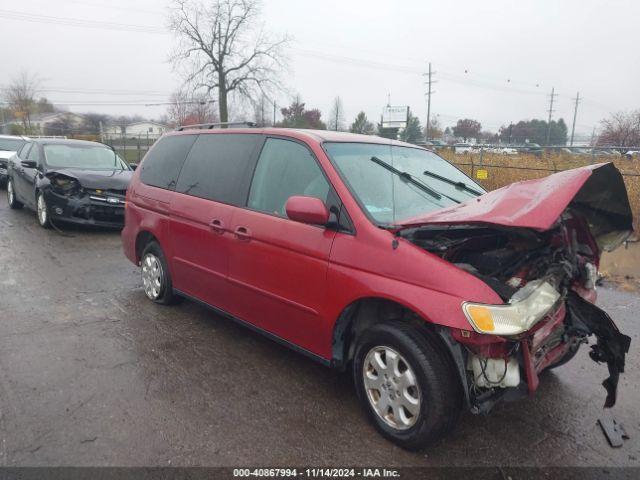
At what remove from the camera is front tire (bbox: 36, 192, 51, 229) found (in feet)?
27.6

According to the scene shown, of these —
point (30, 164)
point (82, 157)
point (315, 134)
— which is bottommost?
point (30, 164)

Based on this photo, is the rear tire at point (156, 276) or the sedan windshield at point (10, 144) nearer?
the rear tire at point (156, 276)

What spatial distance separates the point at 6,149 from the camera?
1555 centimetres

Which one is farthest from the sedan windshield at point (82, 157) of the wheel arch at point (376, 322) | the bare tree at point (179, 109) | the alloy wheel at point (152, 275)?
the bare tree at point (179, 109)

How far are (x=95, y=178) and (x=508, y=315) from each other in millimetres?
7803

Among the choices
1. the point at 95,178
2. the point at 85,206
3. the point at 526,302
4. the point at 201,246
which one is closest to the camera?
the point at 526,302

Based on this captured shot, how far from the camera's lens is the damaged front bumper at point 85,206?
8.15 meters

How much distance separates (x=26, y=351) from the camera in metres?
3.77

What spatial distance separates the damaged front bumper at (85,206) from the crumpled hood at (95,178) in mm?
122

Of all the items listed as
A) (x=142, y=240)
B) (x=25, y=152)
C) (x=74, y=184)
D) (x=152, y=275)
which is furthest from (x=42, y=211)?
(x=152, y=275)

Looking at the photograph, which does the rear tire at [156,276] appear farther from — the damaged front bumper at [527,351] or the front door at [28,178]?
the front door at [28,178]

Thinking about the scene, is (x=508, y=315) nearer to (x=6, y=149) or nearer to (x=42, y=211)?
(x=42, y=211)

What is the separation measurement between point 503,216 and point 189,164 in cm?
305

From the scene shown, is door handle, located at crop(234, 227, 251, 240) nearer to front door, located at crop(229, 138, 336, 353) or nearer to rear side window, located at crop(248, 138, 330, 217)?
front door, located at crop(229, 138, 336, 353)
